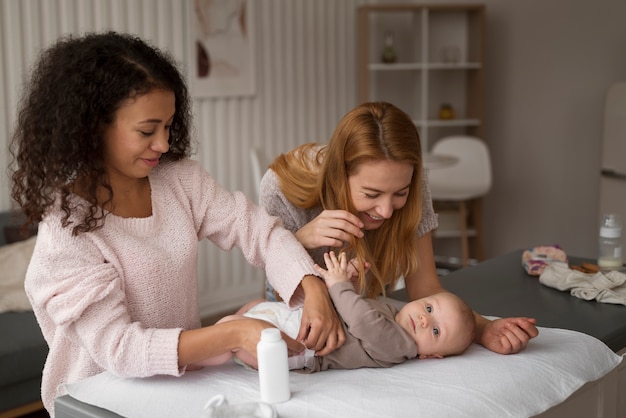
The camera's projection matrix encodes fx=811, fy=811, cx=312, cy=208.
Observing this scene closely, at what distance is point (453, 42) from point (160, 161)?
3746 millimetres

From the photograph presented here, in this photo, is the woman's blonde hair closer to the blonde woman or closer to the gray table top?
the blonde woman

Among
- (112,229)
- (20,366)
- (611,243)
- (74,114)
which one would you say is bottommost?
(20,366)

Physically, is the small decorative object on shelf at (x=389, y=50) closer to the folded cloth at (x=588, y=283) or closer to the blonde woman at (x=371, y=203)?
the folded cloth at (x=588, y=283)

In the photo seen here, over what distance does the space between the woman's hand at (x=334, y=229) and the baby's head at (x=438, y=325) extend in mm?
267

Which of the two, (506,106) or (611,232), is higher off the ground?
(506,106)

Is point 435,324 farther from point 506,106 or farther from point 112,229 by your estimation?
point 506,106

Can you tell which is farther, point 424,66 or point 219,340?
point 424,66

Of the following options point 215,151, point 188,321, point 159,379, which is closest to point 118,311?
point 159,379

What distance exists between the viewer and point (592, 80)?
521 cm

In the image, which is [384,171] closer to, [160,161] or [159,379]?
[160,161]

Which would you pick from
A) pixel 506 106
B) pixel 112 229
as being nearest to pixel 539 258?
pixel 112 229

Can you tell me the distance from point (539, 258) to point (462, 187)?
226cm

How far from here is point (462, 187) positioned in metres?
4.85

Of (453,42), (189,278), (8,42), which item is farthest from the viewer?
(453,42)
